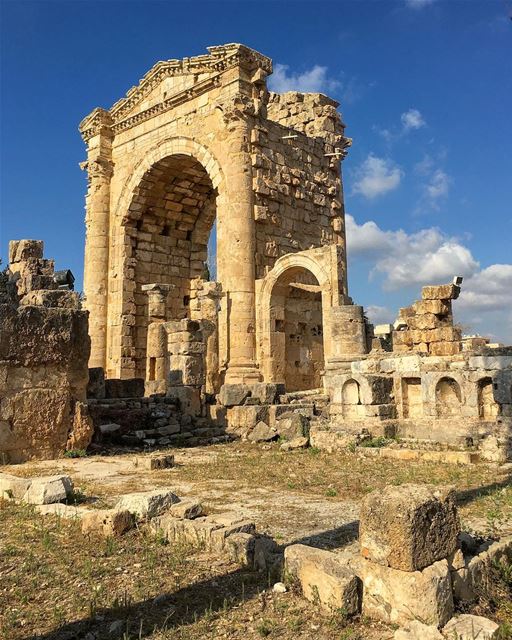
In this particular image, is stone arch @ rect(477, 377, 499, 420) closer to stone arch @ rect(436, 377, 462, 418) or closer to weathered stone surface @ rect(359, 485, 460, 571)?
stone arch @ rect(436, 377, 462, 418)

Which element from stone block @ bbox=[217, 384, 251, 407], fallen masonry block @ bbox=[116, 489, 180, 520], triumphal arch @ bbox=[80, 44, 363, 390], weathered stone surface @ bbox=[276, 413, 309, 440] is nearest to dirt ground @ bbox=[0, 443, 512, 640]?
fallen masonry block @ bbox=[116, 489, 180, 520]

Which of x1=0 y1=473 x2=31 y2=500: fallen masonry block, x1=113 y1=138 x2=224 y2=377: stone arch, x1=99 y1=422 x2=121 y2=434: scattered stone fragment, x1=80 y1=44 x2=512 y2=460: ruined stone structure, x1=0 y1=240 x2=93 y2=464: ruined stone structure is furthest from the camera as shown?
x1=113 y1=138 x2=224 y2=377: stone arch

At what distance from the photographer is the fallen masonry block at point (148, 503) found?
15.1 feet

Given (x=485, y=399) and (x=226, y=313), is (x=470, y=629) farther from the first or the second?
(x=226, y=313)

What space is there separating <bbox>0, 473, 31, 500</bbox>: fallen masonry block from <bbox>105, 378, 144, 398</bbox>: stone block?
7.43m

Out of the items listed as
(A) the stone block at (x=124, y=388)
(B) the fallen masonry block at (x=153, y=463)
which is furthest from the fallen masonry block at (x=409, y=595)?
(A) the stone block at (x=124, y=388)

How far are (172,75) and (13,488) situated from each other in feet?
53.6

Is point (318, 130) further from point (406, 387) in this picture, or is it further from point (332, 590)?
point (332, 590)

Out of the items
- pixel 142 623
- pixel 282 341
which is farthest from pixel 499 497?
pixel 282 341

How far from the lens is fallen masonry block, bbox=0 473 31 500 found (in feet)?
18.4

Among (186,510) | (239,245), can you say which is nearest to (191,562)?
(186,510)

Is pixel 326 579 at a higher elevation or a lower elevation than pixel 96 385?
lower

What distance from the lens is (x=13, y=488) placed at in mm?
5730

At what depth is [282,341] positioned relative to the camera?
52.7 ft
